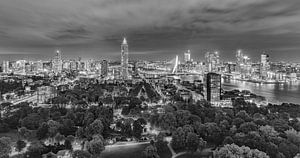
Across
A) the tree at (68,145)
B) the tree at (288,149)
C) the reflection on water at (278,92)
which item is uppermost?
the reflection on water at (278,92)

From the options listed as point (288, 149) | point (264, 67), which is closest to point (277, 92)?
point (264, 67)

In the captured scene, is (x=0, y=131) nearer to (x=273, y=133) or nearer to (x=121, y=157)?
(x=121, y=157)

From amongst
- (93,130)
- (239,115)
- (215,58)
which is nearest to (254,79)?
(215,58)

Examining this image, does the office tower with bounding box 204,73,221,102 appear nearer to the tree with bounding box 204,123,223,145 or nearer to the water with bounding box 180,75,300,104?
the water with bounding box 180,75,300,104

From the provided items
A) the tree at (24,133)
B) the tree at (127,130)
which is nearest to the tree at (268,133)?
the tree at (127,130)

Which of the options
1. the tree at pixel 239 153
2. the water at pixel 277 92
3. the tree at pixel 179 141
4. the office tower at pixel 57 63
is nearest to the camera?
the tree at pixel 239 153

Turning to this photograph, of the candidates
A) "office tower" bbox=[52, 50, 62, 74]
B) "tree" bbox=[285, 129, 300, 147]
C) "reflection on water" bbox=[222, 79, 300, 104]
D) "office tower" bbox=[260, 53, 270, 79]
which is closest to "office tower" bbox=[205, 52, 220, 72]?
"office tower" bbox=[260, 53, 270, 79]

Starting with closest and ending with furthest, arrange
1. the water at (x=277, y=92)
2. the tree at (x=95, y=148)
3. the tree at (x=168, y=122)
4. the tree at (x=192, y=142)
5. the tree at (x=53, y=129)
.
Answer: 1. the tree at (x=95, y=148)
2. the tree at (x=192, y=142)
3. the tree at (x=53, y=129)
4. the tree at (x=168, y=122)
5. the water at (x=277, y=92)

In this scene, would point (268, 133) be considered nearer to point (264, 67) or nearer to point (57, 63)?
point (264, 67)

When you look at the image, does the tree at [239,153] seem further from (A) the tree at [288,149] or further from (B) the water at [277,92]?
(B) the water at [277,92]
